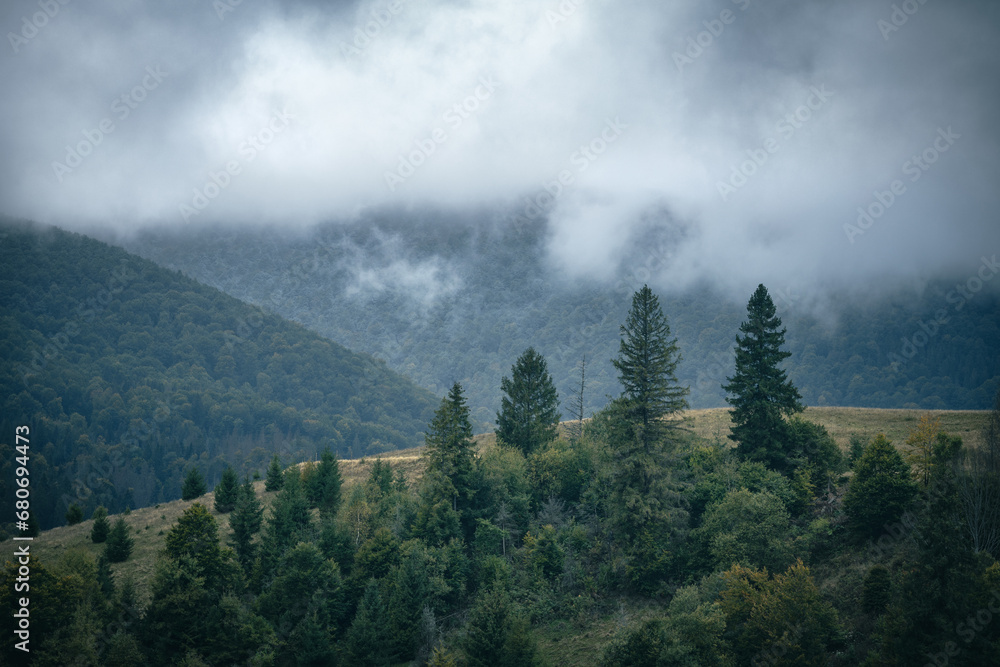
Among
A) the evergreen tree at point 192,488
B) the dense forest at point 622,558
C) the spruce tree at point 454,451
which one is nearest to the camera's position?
the dense forest at point 622,558

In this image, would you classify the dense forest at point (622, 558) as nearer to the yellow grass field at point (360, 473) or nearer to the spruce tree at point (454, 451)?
the spruce tree at point (454, 451)

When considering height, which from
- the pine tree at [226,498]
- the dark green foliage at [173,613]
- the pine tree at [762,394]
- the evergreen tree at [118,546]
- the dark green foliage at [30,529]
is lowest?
the dark green foliage at [173,613]

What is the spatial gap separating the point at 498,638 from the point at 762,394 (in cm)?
3309

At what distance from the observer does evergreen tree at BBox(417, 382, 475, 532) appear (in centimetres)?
6295

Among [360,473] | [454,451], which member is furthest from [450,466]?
[360,473]

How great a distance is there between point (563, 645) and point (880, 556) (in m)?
24.2

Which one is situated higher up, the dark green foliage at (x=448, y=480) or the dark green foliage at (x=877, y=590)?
the dark green foliage at (x=448, y=480)

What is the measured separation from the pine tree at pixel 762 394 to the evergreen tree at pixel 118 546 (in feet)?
204

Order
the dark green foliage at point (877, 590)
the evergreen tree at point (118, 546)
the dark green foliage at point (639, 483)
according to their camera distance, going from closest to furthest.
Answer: the dark green foliage at point (877, 590)
the dark green foliage at point (639, 483)
the evergreen tree at point (118, 546)

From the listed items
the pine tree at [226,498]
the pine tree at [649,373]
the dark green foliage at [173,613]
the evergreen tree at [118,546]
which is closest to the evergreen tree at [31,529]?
the evergreen tree at [118,546]

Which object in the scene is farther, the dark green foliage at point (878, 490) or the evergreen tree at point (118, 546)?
the evergreen tree at point (118, 546)

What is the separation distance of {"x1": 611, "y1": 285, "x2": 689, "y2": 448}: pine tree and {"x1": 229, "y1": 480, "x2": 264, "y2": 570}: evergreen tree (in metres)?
39.3

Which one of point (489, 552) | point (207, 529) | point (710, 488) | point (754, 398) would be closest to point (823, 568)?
point (710, 488)

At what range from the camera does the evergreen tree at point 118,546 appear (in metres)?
62.1
